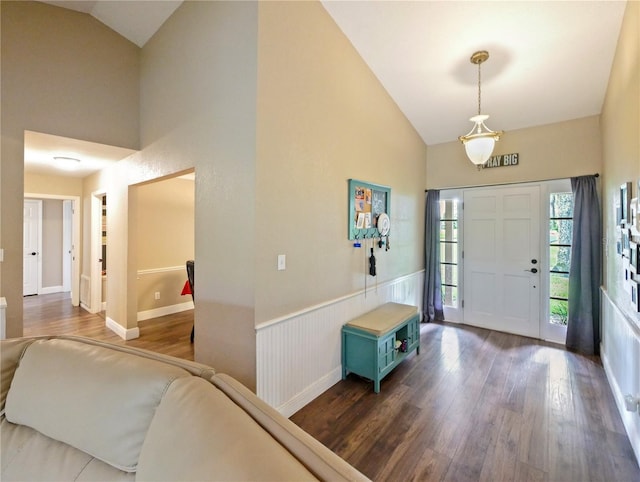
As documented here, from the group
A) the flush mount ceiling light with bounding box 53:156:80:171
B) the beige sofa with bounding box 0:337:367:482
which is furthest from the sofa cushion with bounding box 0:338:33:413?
the flush mount ceiling light with bounding box 53:156:80:171

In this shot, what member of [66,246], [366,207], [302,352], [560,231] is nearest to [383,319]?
[302,352]

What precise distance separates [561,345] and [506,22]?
362cm

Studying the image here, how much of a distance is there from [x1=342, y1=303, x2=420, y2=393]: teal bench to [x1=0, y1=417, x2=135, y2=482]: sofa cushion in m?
2.06

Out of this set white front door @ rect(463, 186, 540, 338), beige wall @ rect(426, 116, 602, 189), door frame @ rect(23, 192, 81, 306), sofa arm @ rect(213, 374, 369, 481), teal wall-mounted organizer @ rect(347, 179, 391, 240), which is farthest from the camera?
door frame @ rect(23, 192, 81, 306)

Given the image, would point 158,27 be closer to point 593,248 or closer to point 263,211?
point 263,211

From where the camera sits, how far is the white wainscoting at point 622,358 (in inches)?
71.8

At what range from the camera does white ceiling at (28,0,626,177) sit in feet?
7.73

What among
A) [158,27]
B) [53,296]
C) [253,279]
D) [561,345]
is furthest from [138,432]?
[53,296]

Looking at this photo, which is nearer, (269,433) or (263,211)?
(269,433)

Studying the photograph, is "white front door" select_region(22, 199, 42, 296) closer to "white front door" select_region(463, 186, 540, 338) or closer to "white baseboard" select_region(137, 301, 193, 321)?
"white baseboard" select_region(137, 301, 193, 321)

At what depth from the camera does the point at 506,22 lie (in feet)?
7.90

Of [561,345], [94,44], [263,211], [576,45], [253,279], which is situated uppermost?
[94,44]

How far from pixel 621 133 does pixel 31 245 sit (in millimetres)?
9353

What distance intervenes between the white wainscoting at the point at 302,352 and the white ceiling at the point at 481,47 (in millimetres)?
2495
